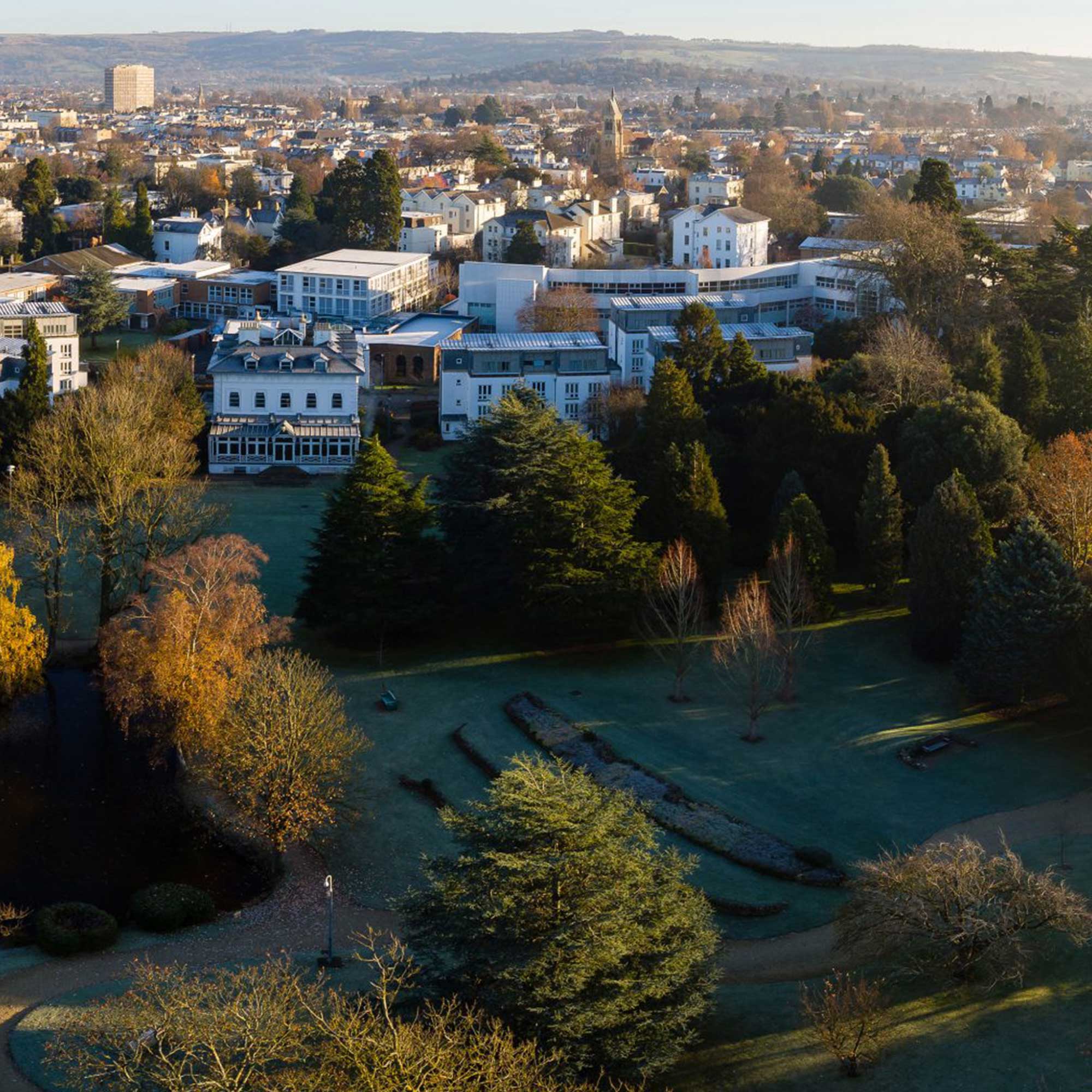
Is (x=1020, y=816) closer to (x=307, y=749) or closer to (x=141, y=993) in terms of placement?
(x=307, y=749)

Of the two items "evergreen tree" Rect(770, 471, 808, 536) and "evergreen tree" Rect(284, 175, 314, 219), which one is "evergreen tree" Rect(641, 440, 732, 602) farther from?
"evergreen tree" Rect(284, 175, 314, 219)

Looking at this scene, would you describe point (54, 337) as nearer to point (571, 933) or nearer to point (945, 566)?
point (945, 566)

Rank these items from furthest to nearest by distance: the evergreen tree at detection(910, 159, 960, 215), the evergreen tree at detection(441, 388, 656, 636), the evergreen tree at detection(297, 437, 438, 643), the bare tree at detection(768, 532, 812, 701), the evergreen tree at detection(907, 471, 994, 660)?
the evergreen tree at detection(910, 159, 960, 215), the evergreen tree at detection(297, 437, 438, 643), the evergreen tree at detection(441, 388, 656, 636), the evergreen tree at detection(907, 471, 994, 660), the bare tree at detection(768, 532, 812, 701)

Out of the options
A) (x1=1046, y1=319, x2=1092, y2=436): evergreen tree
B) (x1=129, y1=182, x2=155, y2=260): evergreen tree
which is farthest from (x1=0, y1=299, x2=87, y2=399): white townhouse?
(x1=1046, y1=319, x2=1092, y2=436): evergreen tree

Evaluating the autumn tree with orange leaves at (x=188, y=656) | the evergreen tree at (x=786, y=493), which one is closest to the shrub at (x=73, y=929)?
the autumn tree with orange leaves at (x=188, y=656)

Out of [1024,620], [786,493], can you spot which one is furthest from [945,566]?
[786,493]

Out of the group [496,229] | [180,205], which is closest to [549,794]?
[496,229]
